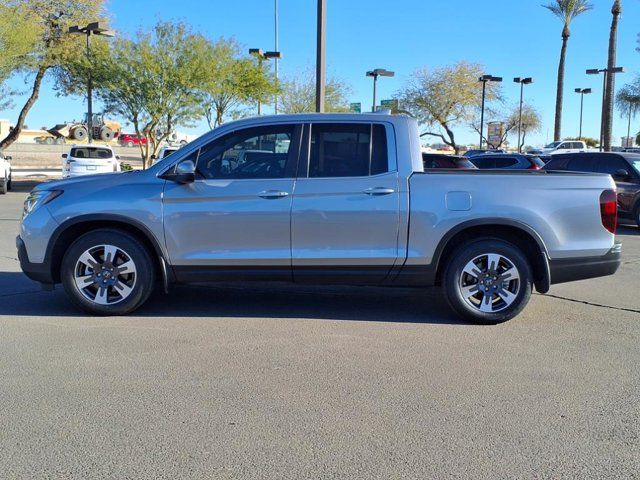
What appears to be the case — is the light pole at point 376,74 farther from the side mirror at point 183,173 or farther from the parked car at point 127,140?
the parked car at point 127,140

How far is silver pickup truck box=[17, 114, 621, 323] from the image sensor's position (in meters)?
A: 5.80

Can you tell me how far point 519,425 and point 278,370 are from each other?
1775mm

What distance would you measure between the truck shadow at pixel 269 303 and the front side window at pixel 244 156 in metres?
1.44

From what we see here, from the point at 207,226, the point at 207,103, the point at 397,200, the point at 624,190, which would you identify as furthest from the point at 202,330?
the point at 207,103

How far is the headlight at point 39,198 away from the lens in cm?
600

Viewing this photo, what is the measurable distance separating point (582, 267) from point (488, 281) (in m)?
0.91

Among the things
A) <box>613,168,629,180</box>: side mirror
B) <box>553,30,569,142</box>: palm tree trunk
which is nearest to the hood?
<box>613,168,629,180</box>: side mirror

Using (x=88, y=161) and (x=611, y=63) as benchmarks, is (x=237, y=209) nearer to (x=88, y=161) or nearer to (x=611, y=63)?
(x=88, y=161)

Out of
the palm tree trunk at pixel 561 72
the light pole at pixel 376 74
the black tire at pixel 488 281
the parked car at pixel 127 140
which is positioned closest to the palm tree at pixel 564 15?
the palm tree trunk at pixel 561 72

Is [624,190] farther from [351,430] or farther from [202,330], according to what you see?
[351,430]

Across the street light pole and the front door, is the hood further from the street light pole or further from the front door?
the street light pole

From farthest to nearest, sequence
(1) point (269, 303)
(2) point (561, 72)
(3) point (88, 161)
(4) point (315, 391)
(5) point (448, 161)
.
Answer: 1. (2) point (561, 72)
2. (3) point (88, 161)
3. (5) point (448, 161)
4. (1) point (269, 303)
5. (4) point (315, 391)

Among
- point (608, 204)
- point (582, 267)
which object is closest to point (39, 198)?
point (582, 267)

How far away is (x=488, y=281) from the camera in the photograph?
595cm
